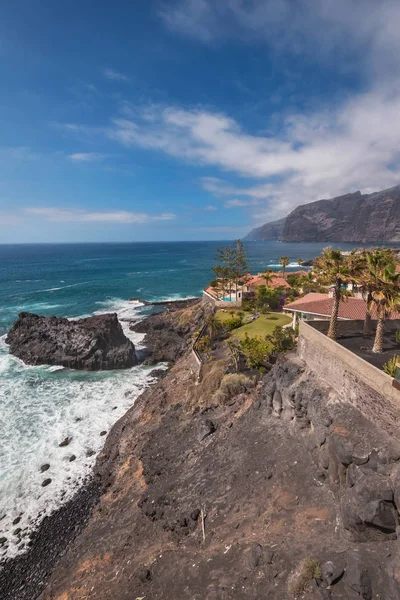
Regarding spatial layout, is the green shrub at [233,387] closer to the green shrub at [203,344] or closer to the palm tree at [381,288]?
the green shrub at [203,344]

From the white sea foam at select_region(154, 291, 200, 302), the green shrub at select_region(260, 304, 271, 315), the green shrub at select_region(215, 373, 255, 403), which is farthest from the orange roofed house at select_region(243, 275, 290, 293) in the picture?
the green shrub at select_region(215, 373, 255, 403)

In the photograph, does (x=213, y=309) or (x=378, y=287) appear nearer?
(x=378, y=287)

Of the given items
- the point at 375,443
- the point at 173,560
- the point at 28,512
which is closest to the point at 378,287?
the point at 375,443

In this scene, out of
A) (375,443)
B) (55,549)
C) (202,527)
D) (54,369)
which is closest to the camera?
(375,443)

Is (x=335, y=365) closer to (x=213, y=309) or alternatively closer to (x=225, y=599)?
(x=225, y=599)

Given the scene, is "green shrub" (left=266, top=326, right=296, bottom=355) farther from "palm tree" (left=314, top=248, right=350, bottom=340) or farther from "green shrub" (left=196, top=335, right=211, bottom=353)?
"green shrub" (left=196, top=335, right=211, bottom=353)

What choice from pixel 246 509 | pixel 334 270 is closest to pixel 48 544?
pixel 246 509

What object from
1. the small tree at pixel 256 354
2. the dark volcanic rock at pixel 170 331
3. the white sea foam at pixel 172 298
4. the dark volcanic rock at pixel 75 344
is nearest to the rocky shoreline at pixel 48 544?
the small tree at pixel 256 354
